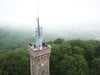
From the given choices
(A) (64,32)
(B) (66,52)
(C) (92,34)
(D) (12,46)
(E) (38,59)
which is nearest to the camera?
(E) (38,59)

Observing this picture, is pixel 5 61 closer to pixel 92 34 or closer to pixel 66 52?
pixel 66 52

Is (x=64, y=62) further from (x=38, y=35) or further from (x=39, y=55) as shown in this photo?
(x=38, y=35)

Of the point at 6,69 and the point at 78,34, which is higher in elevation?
the point at 6,69

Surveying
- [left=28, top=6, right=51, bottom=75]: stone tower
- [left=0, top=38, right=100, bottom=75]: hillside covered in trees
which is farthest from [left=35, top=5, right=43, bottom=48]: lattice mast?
[left=0, top=38, right=100, bottom=75]: hillside covered in trees

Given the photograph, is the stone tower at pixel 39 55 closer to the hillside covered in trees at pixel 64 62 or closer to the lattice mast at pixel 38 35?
the lattice mast at pixel 38 35

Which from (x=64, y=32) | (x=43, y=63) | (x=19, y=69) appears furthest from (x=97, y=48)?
(x=64, y=32)

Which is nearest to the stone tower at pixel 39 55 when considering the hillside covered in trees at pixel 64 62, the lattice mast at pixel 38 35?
the lattice mast at pixel 38 35

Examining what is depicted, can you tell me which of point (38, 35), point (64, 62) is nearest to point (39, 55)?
point (38, 35)

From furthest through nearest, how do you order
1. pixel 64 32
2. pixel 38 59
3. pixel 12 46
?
pixel 64 32, pixel 12 46, pixel 38 59

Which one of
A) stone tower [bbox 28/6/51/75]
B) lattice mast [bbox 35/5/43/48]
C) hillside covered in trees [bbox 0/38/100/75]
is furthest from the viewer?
hillside covered in trees [bbox 0/38/100/75]

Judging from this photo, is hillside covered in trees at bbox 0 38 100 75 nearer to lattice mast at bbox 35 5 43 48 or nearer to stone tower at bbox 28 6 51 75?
stone tower at bbox 28 6 51 75
